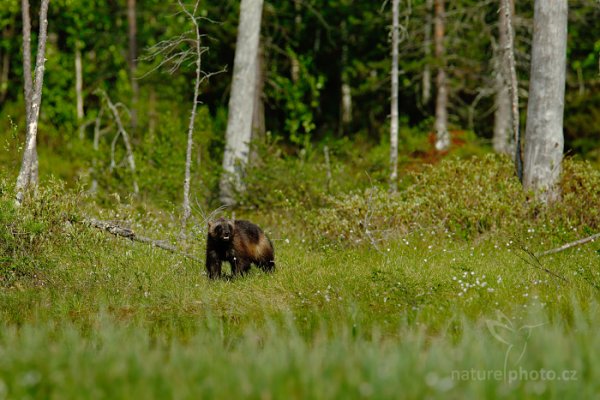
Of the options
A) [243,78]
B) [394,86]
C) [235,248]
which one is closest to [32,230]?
[235,248]

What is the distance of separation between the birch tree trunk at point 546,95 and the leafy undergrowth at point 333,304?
518 mm

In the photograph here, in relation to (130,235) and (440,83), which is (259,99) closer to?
(440,83)

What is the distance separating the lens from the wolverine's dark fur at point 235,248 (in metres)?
10.4

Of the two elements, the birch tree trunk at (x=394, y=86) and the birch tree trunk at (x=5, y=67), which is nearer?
the birch tree trunk at (x=394, y=86)

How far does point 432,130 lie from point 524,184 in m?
10.4

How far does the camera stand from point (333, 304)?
893 centimetres

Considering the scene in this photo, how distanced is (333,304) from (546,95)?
7.26 metres

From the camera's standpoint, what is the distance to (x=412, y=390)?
4.73 metres

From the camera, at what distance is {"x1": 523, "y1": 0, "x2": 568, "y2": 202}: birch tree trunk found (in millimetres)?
13805

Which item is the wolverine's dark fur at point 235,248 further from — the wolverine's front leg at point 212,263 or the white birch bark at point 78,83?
the white birch bark at point 78,83

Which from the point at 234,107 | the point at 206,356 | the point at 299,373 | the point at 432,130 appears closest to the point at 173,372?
Result: the point at 206,356

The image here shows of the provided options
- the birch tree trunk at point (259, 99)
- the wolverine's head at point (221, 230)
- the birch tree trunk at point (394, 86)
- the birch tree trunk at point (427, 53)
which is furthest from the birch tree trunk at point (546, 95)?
the birch tree trunk at point (259, 99)

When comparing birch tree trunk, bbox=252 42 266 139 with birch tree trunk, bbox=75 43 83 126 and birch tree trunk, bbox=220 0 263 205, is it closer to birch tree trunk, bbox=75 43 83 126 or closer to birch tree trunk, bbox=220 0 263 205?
birch tree trunk, bbox=220 0 263 205

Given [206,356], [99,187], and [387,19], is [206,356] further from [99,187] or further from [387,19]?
[387,19]
